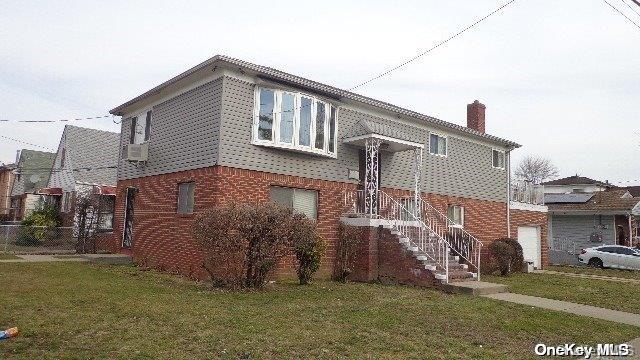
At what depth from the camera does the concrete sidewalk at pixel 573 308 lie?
9.77 meters

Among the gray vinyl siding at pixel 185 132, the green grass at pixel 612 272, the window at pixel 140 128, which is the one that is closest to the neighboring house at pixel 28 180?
the window at pixel 140 128

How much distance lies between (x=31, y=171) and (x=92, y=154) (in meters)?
13.2

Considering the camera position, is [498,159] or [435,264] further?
[498,159]

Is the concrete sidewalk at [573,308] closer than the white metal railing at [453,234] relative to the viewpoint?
Yes

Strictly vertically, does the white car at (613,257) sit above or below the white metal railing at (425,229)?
below

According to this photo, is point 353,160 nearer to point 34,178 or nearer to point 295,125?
A: point 295,125

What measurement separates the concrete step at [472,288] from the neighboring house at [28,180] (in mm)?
33717

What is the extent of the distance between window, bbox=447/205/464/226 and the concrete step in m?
7.95

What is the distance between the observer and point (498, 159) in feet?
77.4

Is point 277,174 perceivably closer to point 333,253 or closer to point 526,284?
point 333,253

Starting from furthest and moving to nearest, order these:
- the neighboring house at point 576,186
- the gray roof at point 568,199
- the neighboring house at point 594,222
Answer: the neighboring house at point 576,186 < the gray roof at point 568,199 < the neighboring house at point 594,222

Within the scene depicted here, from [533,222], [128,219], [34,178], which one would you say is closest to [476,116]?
[533,222]

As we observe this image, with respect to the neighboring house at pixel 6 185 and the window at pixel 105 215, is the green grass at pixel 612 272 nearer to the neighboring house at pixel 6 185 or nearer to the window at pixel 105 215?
the window at pixel 105 215

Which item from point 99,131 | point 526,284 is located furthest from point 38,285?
point 99,131
